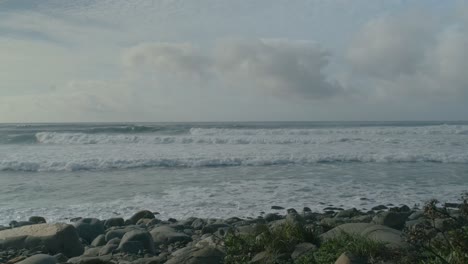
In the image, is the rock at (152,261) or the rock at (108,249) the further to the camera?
the rock at (108,249)

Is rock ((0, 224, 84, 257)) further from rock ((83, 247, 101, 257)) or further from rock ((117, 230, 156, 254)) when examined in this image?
rock ((117, 230, 156, 254))

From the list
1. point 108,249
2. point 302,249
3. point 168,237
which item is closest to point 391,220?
point 302,249

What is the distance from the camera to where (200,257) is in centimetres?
542

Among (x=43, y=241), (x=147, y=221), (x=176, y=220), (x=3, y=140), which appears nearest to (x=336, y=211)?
(x=176, y=220)

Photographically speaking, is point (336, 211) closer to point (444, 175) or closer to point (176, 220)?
point (176, 220)

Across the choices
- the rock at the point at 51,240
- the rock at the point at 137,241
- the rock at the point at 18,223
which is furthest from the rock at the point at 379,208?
the rock at the point at 18,223

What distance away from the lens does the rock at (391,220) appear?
7.68 m

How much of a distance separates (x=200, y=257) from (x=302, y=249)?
1.30 metres

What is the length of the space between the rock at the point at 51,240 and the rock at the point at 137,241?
0.79 metres

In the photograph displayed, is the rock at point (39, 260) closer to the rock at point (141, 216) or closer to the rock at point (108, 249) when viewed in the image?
the rock at point (108, 249)

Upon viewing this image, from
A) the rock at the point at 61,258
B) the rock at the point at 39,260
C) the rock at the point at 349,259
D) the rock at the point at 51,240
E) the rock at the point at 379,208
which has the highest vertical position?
the rock at the point at 349,259

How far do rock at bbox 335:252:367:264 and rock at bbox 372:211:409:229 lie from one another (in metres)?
3.08

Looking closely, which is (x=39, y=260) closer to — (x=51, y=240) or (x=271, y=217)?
(x=51, y=240)

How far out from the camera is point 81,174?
57.1 feet
